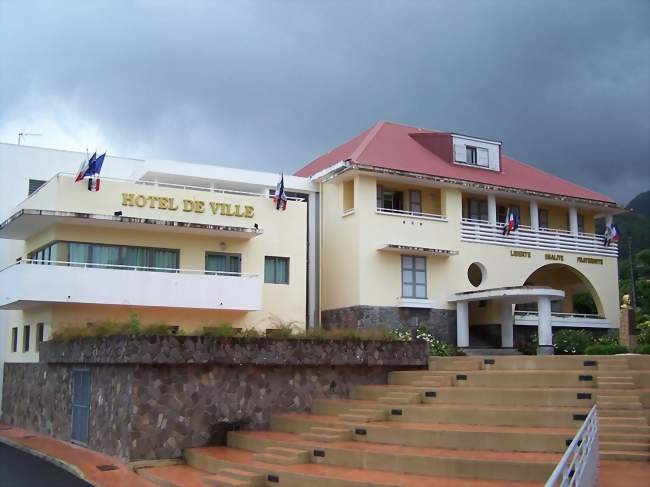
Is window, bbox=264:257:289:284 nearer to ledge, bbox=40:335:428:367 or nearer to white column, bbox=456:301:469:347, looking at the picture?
ledge, bbox=40:335:428:367

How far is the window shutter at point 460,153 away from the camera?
93.8ft

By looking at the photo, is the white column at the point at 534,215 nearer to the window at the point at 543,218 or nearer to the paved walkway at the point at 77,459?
the window at the point at 543,218

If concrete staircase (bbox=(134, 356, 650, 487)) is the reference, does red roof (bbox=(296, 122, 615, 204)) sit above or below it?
above

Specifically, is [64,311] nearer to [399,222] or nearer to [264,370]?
[264,370]

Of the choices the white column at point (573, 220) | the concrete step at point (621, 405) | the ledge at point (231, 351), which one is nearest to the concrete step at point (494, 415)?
the concrete step at point (621, 405)

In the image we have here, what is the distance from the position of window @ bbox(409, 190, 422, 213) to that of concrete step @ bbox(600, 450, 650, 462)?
14986mm

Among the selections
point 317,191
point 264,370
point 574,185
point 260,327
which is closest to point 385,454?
point 264,370

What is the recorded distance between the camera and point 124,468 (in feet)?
50.5

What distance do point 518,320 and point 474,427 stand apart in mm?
14051

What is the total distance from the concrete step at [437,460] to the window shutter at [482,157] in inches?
669

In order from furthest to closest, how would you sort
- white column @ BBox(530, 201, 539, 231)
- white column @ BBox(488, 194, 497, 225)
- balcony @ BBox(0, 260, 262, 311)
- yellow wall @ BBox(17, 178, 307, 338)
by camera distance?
white column @ BBox(530, 201, 539, 231) < white column @ BBox(488, 194, 497, 225) < yellow wall @ BBox(17, 178, 307, 338) < balcony @ BBox(0, 260, 262, 311)

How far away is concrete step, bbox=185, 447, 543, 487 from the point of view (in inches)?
463

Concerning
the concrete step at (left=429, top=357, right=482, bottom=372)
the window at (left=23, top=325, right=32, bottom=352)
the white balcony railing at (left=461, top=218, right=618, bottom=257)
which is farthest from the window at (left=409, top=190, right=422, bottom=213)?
the window at (left=23, top=325, right=32, bottom=352)

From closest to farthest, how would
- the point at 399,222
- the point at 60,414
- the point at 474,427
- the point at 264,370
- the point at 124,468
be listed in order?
the point at 474,427 < the point at 124,468 < the point at 264,370 < the point at 60,414 < the point at 399,222
